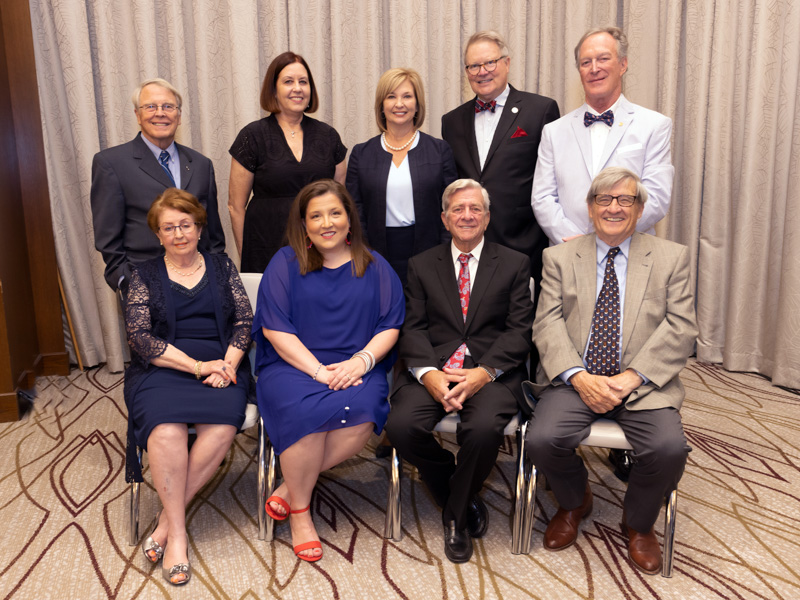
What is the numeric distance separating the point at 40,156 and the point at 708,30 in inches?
167

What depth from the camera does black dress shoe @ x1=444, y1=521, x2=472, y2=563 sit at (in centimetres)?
230

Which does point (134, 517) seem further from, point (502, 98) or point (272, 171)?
point (502, 98)

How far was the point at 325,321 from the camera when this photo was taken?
258 centimetres

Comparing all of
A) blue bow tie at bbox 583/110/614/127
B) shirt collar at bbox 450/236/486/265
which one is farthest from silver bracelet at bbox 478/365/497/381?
blue bow tie at bbox 583/110/614/127

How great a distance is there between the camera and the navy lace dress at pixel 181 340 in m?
2.38

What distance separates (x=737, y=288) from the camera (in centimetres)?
414

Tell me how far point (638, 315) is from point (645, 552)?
0.83 metres

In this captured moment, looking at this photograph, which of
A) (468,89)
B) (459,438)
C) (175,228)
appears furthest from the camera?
(468,89)

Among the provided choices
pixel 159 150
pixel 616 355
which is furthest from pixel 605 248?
pixel 159 150

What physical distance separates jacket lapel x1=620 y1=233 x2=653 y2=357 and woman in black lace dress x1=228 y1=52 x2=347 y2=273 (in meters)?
1.50

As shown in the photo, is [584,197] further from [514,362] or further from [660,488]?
[660,488]

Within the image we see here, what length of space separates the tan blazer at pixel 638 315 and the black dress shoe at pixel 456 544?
1.96 feet

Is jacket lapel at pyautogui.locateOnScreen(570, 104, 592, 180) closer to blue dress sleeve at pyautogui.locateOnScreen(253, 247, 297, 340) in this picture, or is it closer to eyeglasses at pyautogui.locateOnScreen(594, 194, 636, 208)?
eyeglasses at pyautogui.locateOnScreen(594, 194, 636, 208)

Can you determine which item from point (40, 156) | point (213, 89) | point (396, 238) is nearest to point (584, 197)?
point (396, 238)
